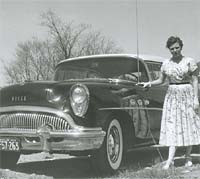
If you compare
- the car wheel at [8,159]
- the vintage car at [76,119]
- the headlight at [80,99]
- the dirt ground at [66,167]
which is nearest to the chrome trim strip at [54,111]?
the vintage car at [76,119]

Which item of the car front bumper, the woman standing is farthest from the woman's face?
the car front bumper

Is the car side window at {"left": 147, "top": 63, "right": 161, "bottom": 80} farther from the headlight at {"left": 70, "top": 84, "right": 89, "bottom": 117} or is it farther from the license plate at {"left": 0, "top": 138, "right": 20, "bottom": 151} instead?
the license plate at {"left": 0, "top": 138, "right": 20, "bottom": 151}

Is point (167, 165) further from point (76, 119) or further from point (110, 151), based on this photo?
point (76, 119)

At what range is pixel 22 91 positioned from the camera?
13.9 feet

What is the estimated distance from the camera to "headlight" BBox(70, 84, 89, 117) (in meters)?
4.00

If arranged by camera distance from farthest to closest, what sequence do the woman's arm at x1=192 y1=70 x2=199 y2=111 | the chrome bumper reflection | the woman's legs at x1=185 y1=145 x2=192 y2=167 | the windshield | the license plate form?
the windshield → the woman's legs at x1=185 y1=145 x2=192 y2=167 → the woman's arm at x1=192 y1=70 x2=199 y2=111 → the license plate → the chrome bumper reflection

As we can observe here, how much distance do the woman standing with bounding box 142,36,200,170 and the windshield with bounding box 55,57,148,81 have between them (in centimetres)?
83

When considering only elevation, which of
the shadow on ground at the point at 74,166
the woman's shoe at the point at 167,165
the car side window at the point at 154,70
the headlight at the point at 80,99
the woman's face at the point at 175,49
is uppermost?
the woman's face at the point at 175,49

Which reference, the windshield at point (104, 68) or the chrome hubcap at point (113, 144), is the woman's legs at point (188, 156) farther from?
the windshield at point (104, 68)

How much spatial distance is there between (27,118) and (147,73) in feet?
6.74

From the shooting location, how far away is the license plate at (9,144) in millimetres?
4047

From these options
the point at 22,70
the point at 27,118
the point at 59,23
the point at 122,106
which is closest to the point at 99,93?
the point at 122,106

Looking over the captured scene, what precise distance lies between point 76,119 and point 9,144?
744 millimetres

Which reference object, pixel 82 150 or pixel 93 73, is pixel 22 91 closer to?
pixel 82 150
